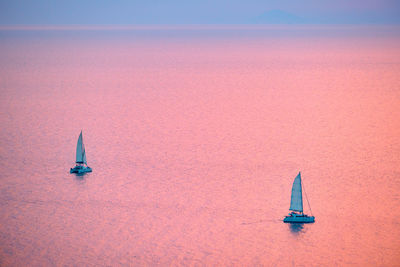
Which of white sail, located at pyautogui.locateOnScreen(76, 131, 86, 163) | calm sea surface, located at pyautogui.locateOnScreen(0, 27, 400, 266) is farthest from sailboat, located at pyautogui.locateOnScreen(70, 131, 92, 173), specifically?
calm sea surface, located at pyautogui.locateOnScreen(0, 27, 400, 266)

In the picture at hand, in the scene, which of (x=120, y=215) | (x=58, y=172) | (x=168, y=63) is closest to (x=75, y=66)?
(x=168, y=63)

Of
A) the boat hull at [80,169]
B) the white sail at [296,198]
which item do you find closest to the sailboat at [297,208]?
the white sail at [296,198]

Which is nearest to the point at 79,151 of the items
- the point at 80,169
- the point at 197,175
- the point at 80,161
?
the point at 80,161

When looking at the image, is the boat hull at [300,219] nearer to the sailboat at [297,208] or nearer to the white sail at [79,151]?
the sailboat at [297,208]

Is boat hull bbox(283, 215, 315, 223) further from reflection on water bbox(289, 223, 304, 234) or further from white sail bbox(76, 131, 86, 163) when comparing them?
white sail bbox(76, 131, 86, 163)

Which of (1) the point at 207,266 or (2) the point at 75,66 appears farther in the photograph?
(2) the point at 75,66

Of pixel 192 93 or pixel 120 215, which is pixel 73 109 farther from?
pixel 120 215
